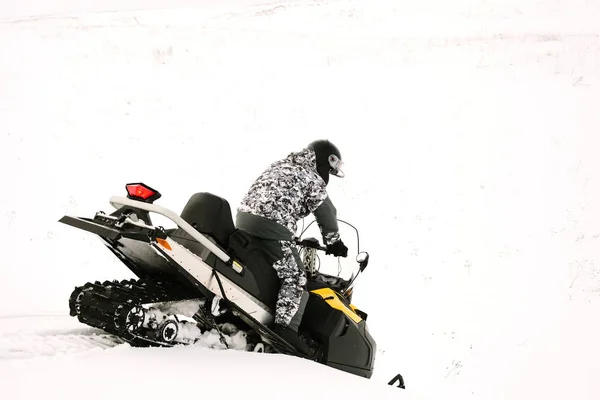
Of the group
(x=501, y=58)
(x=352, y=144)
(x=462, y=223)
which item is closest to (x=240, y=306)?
(x=462, y=223)

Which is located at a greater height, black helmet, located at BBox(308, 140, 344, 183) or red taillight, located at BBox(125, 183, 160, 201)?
black helmet, located at BBox(308, 140, 344, 183)

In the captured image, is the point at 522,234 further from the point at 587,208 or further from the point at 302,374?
the point at 302,374

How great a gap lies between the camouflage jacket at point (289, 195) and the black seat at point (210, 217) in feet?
0.93

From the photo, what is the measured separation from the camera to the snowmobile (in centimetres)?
389

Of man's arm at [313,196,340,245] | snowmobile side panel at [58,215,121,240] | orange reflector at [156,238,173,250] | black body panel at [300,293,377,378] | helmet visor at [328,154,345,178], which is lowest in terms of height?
black body panel at [300,293,377,378]

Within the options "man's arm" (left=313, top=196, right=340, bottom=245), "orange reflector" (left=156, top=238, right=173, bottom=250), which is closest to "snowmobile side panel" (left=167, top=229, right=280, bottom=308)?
"orange reflector" (left=156, top=238, right=173, bottom=250)

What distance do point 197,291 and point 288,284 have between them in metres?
0.74

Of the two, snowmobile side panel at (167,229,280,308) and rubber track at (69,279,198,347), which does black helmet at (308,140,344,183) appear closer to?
snowmobile side panel at (167,229,280,308)

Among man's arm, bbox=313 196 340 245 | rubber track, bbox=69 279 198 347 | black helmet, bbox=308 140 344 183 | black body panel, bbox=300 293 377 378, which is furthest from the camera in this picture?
black helmet, bbox=308 140 344 183

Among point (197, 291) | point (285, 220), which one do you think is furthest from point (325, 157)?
point (197, 291)

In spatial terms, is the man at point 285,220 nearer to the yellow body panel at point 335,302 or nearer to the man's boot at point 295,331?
the man's boot at point 295,331

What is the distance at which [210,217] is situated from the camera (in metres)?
4.48

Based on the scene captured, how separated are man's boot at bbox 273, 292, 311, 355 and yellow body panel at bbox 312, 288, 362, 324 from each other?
0.33 metres

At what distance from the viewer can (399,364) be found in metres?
6.91
